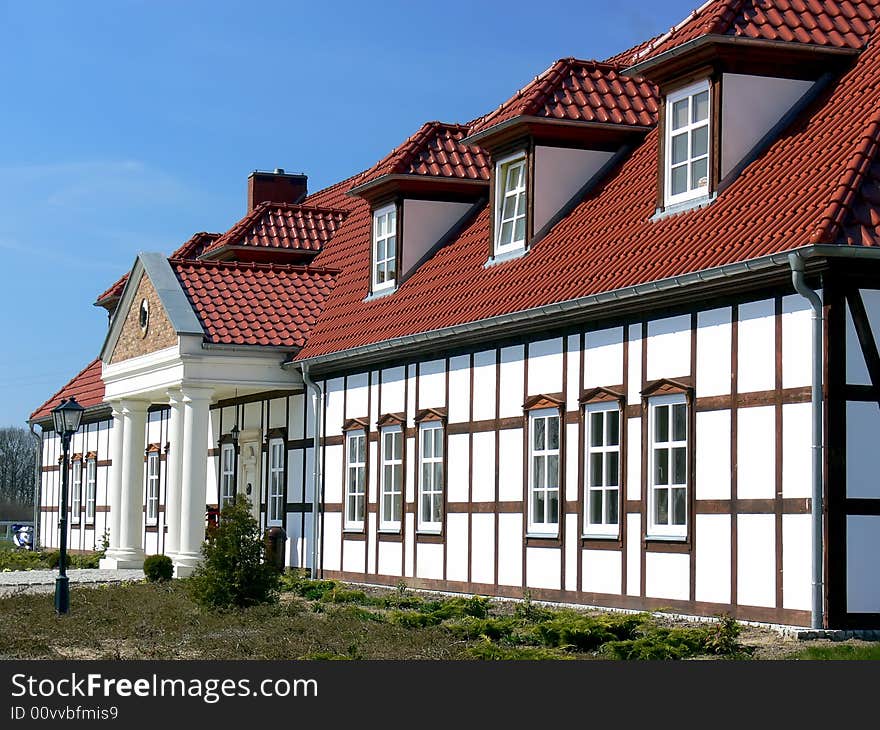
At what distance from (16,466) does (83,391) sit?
56745 millimetres

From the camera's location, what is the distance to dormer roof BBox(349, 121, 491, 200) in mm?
26734

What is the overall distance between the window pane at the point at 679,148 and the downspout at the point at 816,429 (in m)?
4.17

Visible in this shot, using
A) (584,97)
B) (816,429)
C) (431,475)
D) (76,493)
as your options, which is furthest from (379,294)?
(76,493)

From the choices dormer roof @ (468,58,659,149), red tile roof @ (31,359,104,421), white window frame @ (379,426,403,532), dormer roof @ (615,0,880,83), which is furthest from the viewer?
red tile roof @ (31,359,104,421)

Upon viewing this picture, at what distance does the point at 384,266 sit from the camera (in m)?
27.5

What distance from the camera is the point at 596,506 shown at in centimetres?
1964

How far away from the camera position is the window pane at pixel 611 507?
63.3ft

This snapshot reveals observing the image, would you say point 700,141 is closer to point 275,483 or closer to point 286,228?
point 275,483

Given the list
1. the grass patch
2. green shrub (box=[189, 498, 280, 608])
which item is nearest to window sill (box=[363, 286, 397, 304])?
green shrub (box=[189, 498, 280, 608])

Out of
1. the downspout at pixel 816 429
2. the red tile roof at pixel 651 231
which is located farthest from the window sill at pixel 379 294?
the downspout at pixel 816 429

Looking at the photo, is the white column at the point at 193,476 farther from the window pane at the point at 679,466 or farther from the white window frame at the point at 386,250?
the window pane at the point at 679,466

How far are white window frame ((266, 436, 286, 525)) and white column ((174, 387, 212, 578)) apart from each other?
181cm

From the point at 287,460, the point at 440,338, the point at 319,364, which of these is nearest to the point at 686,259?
the point at 440,338

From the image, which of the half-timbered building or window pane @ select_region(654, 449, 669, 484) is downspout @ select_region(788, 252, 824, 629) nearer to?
the half-timbered building
